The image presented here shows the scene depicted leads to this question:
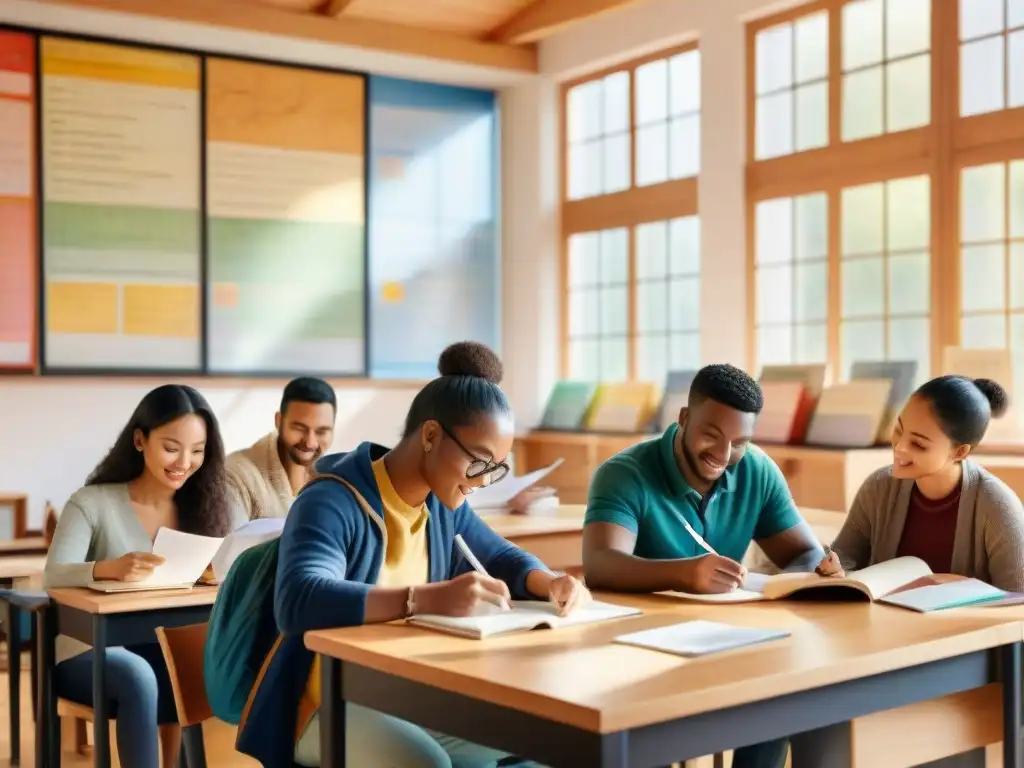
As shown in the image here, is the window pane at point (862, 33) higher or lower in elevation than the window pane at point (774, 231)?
higher

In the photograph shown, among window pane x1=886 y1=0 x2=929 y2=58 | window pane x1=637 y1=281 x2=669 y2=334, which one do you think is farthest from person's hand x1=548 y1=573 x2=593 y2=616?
window pane x1=637 y1=281 x2=669 y2=334

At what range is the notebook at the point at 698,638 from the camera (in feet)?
6.14

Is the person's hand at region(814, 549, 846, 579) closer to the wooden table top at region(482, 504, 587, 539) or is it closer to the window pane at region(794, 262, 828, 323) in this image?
the wooden table top at region(482, 504, 587, 539)

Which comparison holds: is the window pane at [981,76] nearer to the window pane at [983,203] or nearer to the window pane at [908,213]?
the window pane at [983,203]

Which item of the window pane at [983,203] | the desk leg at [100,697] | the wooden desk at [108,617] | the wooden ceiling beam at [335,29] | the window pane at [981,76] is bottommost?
the desk leg at [100,697]

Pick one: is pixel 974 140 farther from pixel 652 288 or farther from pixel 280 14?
pixel 280 14

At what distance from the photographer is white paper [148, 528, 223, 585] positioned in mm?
2934

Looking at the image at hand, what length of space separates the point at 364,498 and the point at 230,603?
30 centimetres

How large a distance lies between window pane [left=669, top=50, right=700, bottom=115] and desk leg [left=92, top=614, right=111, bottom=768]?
5375 millimetres

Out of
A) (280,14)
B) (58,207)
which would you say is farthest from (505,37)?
(58,207)

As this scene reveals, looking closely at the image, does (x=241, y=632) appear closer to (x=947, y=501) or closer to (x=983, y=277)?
(x=947, y=501)

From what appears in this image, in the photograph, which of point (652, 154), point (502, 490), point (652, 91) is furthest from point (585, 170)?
point (502, 490)

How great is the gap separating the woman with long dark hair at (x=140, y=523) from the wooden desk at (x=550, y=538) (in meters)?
1.02

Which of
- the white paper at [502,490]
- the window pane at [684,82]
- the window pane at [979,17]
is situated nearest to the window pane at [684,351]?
the window pane at [684,82]
